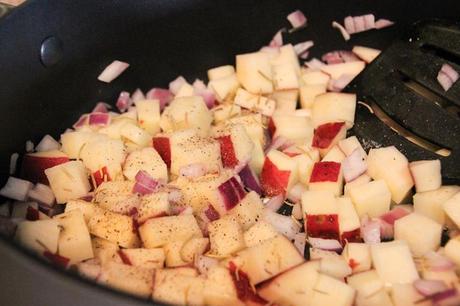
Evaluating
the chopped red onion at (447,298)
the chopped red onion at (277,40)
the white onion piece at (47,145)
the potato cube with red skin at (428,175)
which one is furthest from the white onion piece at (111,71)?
the chopped red onion at (447,298)

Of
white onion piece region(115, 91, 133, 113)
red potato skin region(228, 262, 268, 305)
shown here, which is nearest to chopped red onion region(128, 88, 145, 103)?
white onion piece region(115, 91, 133, 113)

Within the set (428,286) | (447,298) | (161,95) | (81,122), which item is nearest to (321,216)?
(428,286)

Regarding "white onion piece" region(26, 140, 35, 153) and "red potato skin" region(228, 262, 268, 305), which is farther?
"white onion piece" region(26, 140, 35, 153)

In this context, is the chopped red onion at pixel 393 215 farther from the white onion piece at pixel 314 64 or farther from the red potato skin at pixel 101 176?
the red potato skin at pixel 101 176

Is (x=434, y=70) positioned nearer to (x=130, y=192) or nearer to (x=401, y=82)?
(x=401, y=82)

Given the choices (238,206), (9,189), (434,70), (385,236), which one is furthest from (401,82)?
(9,189)

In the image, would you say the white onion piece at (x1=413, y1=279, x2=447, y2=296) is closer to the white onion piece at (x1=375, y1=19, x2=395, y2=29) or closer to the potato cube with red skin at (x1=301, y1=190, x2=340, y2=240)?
the potato cube with red skin at (x1=301, y1=190, x2=340, y2=240)
